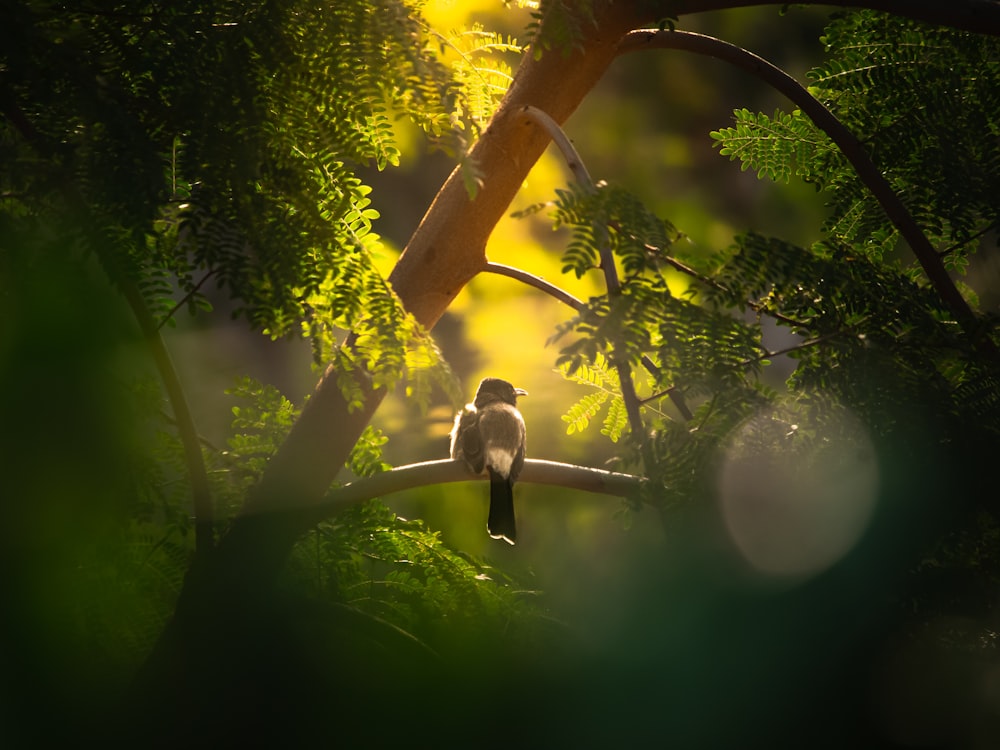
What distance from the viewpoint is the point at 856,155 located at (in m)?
2.24

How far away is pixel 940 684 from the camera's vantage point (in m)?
1.80

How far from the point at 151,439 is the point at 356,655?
2.29 ft

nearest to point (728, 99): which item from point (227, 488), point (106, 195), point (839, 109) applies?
point (839, 109)

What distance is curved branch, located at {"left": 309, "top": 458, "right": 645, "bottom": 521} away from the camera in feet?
8.29

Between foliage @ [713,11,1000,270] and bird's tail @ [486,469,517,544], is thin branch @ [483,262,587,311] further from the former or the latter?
bird's tail @ [486,469,517,544]

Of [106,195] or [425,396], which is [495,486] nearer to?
[425,396]

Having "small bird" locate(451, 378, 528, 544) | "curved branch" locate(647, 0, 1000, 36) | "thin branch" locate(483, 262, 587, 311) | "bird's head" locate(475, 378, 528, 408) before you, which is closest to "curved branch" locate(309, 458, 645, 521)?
"small bird" locate(451, 378, 528, 544)

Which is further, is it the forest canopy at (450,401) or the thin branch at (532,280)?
the thin branch at (532,280)

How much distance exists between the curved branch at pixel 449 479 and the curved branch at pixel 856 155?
89 centimetres

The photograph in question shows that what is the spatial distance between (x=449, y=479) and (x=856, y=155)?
1.61m

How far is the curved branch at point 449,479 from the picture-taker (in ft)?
8.29

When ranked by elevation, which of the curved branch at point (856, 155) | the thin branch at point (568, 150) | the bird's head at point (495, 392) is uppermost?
the curved branch at point (856, 155)

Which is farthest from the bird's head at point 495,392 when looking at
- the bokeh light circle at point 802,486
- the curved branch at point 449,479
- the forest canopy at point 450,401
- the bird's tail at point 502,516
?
the bokeh light circle at point 802,486

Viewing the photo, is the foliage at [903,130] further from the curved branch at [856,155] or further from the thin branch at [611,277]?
the thin branch at [611,277]
